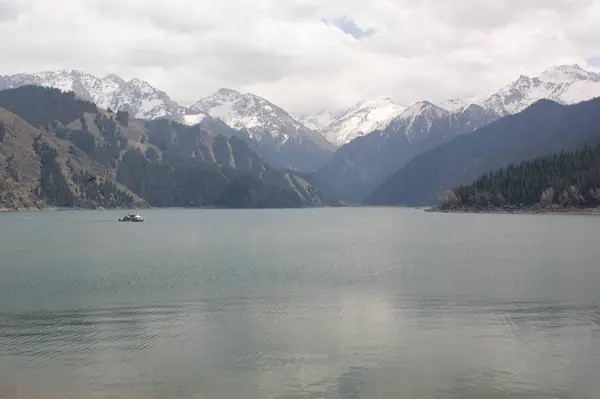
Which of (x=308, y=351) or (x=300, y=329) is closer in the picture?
(x=308, y=351)

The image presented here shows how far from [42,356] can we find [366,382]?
2525 centimetres

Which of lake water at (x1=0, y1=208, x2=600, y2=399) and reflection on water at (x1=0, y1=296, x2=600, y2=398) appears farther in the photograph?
lake water at (x1=0, y1=208, x2=600, y2=399)

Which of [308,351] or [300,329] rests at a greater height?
[300,329]

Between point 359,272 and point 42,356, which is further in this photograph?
point 359,272

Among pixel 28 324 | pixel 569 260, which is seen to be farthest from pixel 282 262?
pixel 28 324

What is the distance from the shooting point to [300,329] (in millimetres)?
57844

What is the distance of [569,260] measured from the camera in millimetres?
112438

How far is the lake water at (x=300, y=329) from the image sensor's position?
42.1 m

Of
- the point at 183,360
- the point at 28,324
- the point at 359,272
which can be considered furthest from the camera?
the point at 359,272

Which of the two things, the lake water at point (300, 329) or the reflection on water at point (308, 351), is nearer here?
the reflection on water at point (308, 351)

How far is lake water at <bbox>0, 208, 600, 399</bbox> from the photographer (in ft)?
138

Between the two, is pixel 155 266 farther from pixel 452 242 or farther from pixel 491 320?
pixel 452 242

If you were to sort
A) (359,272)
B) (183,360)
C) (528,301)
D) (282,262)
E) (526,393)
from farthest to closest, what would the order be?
(282,262), (359,272), (528,301), (183,360), (526,393)

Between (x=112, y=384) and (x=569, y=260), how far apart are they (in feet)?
304
